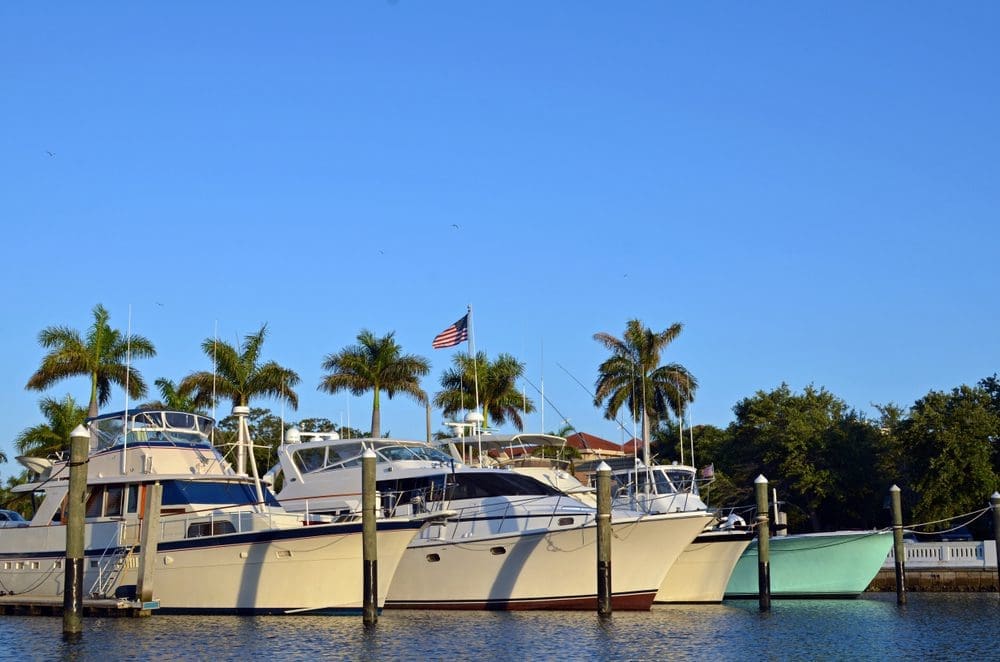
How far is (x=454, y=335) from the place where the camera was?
3366 centimetres

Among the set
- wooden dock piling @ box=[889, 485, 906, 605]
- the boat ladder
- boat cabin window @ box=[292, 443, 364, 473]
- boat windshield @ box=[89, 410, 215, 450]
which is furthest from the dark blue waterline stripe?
wooden dock piling @ box=[889, 485, 906, 605]

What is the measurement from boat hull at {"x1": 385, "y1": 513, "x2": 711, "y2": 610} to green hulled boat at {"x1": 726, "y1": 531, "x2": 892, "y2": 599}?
731 centimetres

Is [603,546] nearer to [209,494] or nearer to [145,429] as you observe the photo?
[209,494]

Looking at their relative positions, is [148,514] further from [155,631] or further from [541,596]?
[541,596]

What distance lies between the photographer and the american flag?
33.4 m

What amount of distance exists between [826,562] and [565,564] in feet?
32.3

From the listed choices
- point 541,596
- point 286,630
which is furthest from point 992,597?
point 286,630

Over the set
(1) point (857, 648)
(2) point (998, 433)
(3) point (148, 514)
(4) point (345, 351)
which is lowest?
(1) point (857, 648)

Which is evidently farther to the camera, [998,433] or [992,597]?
[998,433]

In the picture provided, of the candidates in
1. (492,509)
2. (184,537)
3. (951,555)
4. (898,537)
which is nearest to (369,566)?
(184,537)

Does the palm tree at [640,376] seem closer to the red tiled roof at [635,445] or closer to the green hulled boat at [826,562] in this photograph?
the red tiled roof at [635,445]

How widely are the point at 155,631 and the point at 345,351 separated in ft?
83.2

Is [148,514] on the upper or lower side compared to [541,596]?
upper

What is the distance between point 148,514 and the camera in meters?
24.5
